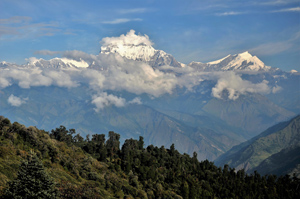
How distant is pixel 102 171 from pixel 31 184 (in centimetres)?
7434

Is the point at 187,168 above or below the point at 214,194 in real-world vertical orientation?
above

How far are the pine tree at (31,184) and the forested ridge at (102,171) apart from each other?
0.52 m

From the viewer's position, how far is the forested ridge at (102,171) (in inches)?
2889

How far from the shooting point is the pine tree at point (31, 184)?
4812 centimetres

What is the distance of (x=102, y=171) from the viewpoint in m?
121

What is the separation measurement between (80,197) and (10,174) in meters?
17.2

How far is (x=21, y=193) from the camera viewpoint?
4841cm

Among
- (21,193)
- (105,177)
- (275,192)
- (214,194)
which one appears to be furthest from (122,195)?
(275,192)

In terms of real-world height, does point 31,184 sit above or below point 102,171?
below

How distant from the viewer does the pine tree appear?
48.1 meters

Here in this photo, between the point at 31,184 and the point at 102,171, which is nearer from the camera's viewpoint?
the point at 31,184

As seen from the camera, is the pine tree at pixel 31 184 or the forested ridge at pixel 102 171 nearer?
the pine tree at pixel 31 184

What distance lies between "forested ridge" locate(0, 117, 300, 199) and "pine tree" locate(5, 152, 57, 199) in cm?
52

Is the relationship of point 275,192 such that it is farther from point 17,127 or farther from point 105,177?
point 17,127
